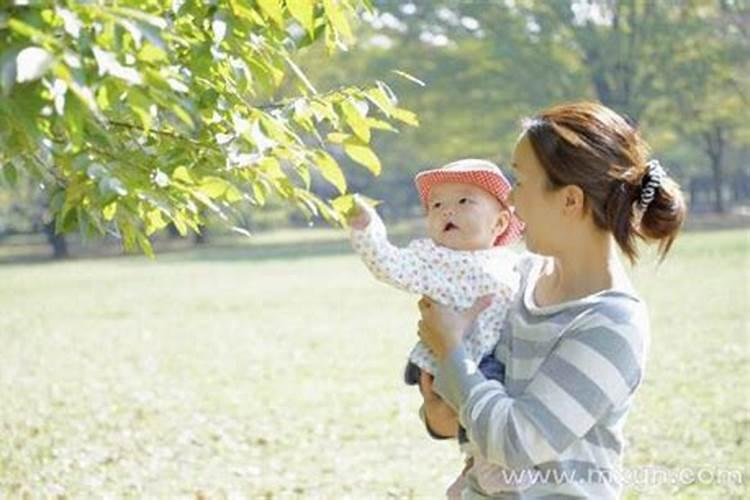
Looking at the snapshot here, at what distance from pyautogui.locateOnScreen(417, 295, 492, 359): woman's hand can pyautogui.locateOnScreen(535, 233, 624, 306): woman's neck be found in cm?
16

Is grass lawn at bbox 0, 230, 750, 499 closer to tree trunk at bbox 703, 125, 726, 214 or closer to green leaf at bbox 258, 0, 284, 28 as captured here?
green leaf at bbox 258, 0, 284, 28

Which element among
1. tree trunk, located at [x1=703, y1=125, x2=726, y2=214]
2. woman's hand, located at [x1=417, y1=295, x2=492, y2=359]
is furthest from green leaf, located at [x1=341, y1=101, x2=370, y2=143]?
tree trunk, located at [x1=703, y1=125, x2=726, y2=214]

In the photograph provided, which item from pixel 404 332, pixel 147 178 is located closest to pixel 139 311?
pixel 404 332

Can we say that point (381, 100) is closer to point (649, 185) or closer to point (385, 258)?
point (385, 258)

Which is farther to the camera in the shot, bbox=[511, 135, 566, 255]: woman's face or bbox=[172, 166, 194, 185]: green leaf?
bbox=[172, 166, 194, 185]: green leaf

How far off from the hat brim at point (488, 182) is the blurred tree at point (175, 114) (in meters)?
0.13

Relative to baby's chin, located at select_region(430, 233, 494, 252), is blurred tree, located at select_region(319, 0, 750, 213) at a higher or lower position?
higher

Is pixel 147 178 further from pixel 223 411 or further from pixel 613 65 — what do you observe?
pixel 613 65

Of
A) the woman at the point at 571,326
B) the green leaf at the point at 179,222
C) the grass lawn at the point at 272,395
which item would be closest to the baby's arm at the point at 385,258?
the woman at the point at 571,326

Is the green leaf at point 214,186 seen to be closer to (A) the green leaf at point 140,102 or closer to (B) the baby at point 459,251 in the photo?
(B) the baby at point 459,251

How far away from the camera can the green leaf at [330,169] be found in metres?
2.40

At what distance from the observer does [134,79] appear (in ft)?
5.51

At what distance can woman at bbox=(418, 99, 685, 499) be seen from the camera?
201 cm

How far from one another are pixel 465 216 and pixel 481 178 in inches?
3.1
